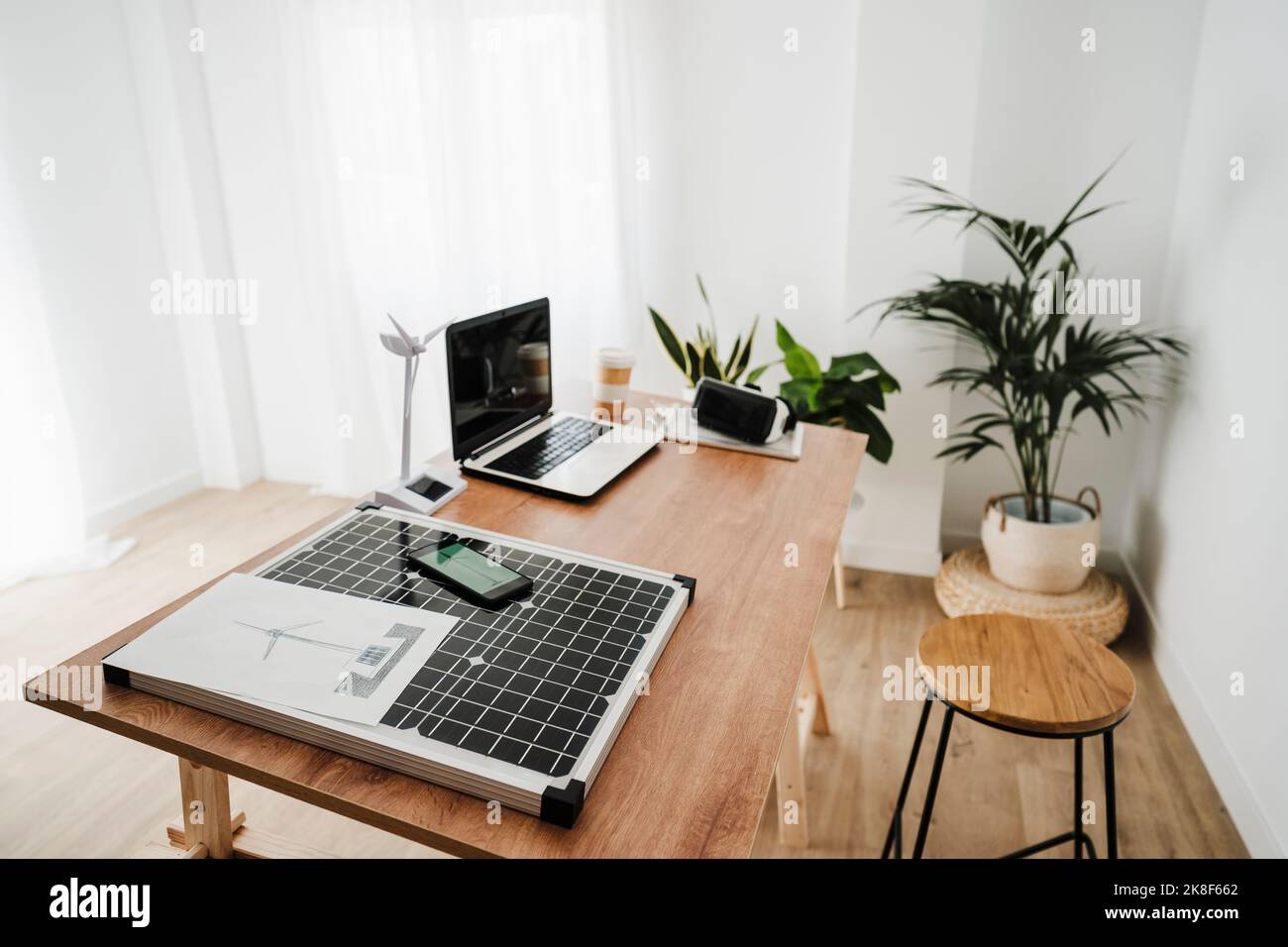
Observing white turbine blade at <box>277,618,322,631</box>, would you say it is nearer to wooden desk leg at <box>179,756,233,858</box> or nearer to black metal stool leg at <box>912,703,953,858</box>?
wooden desk leg at <box>179,756,233,858</box>

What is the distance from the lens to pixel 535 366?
76.0 inches

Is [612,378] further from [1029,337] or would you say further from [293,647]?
[1029,337]

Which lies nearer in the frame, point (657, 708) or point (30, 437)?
point (657, 708)

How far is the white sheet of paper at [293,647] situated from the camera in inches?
41.4

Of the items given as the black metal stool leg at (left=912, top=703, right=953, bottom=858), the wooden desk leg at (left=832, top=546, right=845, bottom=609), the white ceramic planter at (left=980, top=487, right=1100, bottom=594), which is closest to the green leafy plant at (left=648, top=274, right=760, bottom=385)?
the wooden desk leg at (left=832, top=546, right=845, bottom=609)

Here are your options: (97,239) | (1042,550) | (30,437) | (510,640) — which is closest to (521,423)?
A: (510,640)

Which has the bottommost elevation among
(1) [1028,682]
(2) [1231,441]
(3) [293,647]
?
(1) [1028,682]

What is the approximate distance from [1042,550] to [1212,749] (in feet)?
2.44

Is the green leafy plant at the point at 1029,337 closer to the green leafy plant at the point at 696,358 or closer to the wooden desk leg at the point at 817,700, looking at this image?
the green leafy plant at the point at 696,358

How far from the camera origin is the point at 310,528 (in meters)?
1.50

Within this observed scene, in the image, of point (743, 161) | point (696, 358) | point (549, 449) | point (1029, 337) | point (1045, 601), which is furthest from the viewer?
point (743, 161)

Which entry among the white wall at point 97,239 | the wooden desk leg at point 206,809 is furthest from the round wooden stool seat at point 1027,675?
the white wall at point 97,239

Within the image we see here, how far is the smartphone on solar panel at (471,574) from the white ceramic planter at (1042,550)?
208 cm
